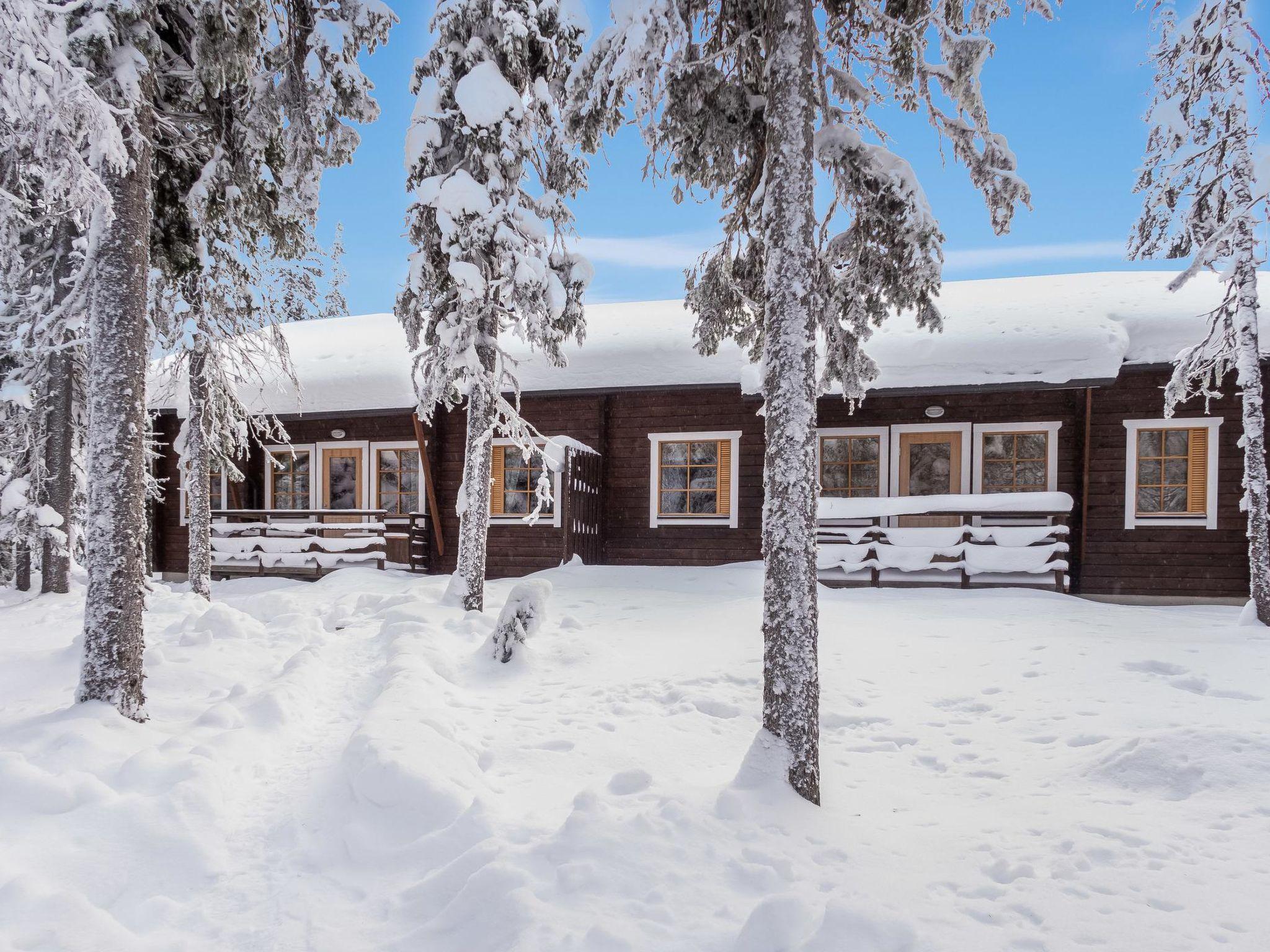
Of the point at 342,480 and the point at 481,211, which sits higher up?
the point at 481,211

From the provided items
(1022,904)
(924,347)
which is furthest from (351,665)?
(924,347)

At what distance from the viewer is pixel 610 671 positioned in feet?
24.5

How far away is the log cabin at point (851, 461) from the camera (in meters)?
11.6

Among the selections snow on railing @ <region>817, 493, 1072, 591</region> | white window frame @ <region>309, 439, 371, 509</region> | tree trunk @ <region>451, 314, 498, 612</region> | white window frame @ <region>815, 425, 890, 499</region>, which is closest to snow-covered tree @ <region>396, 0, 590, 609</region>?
tree trunk @ <region>451, 314, 498, 612</region>

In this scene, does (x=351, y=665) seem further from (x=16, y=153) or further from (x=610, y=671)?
(x=16, y=153)

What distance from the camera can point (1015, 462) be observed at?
41.7 feet

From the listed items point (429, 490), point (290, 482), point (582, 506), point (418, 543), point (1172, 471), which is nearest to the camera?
point (1172, 471)

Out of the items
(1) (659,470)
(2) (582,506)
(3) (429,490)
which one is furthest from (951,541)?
(3) (429,490)

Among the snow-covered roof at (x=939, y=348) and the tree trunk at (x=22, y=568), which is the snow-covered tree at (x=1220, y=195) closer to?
the snow-covered roof at (x=939, y=348)

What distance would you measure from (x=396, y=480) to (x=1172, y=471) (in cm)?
1342

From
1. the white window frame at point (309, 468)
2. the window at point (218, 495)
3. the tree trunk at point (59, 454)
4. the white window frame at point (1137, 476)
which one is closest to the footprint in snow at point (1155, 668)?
the white window frame at point (1137, 476)

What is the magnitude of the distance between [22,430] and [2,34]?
32.2ft

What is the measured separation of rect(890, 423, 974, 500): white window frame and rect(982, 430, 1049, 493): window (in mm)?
257

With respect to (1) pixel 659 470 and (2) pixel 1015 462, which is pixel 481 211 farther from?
(2) pixel 1015 462
